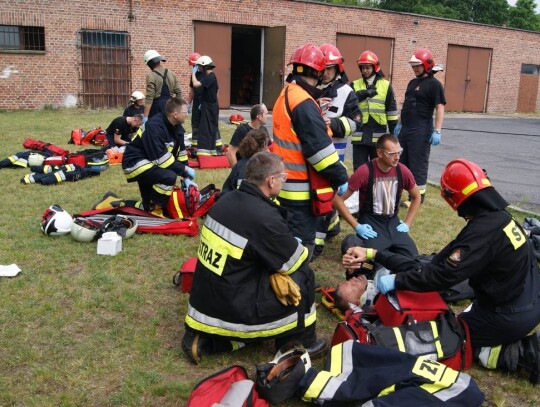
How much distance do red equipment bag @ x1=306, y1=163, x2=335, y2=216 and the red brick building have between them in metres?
16.5

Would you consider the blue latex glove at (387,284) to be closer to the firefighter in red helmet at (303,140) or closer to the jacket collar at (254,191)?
the jacket collar at (254,191)

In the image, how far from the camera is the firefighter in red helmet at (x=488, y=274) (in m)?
3.33

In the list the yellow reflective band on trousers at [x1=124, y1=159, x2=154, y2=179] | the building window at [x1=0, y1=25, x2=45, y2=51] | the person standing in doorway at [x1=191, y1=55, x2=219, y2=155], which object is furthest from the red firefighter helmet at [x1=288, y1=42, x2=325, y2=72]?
the building window at [x1=0, y1=25, x2=45, y2=51]

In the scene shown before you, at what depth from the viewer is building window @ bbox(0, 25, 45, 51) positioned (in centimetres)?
1792

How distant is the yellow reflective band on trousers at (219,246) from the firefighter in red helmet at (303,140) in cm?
116

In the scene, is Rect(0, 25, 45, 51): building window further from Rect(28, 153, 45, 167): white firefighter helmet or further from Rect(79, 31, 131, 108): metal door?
Rect(28, 153, 45, 167): white firefighter helmet

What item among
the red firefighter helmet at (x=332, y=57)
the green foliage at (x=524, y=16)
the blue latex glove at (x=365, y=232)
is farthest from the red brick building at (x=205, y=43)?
the green foliage at (x=524, y=16)

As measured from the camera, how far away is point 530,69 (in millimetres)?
30016

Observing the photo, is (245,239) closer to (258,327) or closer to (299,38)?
(258,327)

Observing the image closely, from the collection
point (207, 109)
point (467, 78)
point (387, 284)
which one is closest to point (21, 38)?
point (207, 109)

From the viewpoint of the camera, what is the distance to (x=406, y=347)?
3.37m

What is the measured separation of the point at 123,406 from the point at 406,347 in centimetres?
170

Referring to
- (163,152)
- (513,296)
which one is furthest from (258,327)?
(163,152)

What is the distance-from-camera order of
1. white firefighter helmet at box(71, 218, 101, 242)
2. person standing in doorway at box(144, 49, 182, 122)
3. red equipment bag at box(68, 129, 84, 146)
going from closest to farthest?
white firefighter helmet at box(71, 218, 101, 242)
person standing in doorway at box(144, 49, 182, 122)
red equipment bag at box(68, 129, 84, 146)
